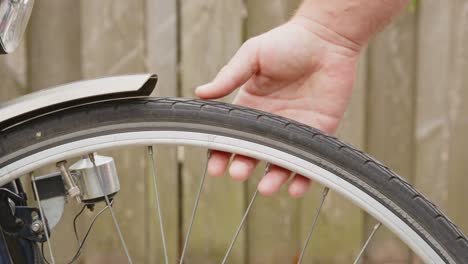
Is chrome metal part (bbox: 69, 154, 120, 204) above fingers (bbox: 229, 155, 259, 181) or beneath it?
beneath

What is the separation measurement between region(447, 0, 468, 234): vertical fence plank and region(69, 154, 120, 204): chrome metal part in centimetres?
144

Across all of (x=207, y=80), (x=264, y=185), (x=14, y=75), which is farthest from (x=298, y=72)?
(x=14, y=75)

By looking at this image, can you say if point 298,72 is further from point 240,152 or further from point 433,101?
point 433,101

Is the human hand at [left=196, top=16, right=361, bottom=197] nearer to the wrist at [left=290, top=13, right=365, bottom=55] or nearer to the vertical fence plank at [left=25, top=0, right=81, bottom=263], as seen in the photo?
the wrist at [left=290, top=13, right=365, bottom=55]

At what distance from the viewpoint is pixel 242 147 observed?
85cm

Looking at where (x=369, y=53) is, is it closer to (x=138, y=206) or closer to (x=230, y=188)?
(x=230, y=188)

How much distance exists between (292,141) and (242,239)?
128cm

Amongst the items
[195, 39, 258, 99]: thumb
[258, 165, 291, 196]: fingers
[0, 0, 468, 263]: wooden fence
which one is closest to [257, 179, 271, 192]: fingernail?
[258, 165, 291, 196]: fingers

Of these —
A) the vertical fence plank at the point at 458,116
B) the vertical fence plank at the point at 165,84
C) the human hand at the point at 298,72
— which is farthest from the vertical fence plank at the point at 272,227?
the human hand at the point at 298,72

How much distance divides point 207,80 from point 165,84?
124mm

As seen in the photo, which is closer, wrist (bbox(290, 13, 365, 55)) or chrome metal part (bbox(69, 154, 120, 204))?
chrome metal part (bbox(69, 154, 120, 204))

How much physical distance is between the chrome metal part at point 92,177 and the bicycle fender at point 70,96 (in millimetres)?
80

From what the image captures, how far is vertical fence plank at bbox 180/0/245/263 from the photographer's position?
6.71 ft

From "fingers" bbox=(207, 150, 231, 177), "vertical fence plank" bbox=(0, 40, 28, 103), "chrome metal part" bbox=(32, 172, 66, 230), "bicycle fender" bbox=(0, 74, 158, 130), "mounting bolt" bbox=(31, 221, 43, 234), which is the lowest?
"mounting bolt" bbox=(31, 221, 43, 234)
